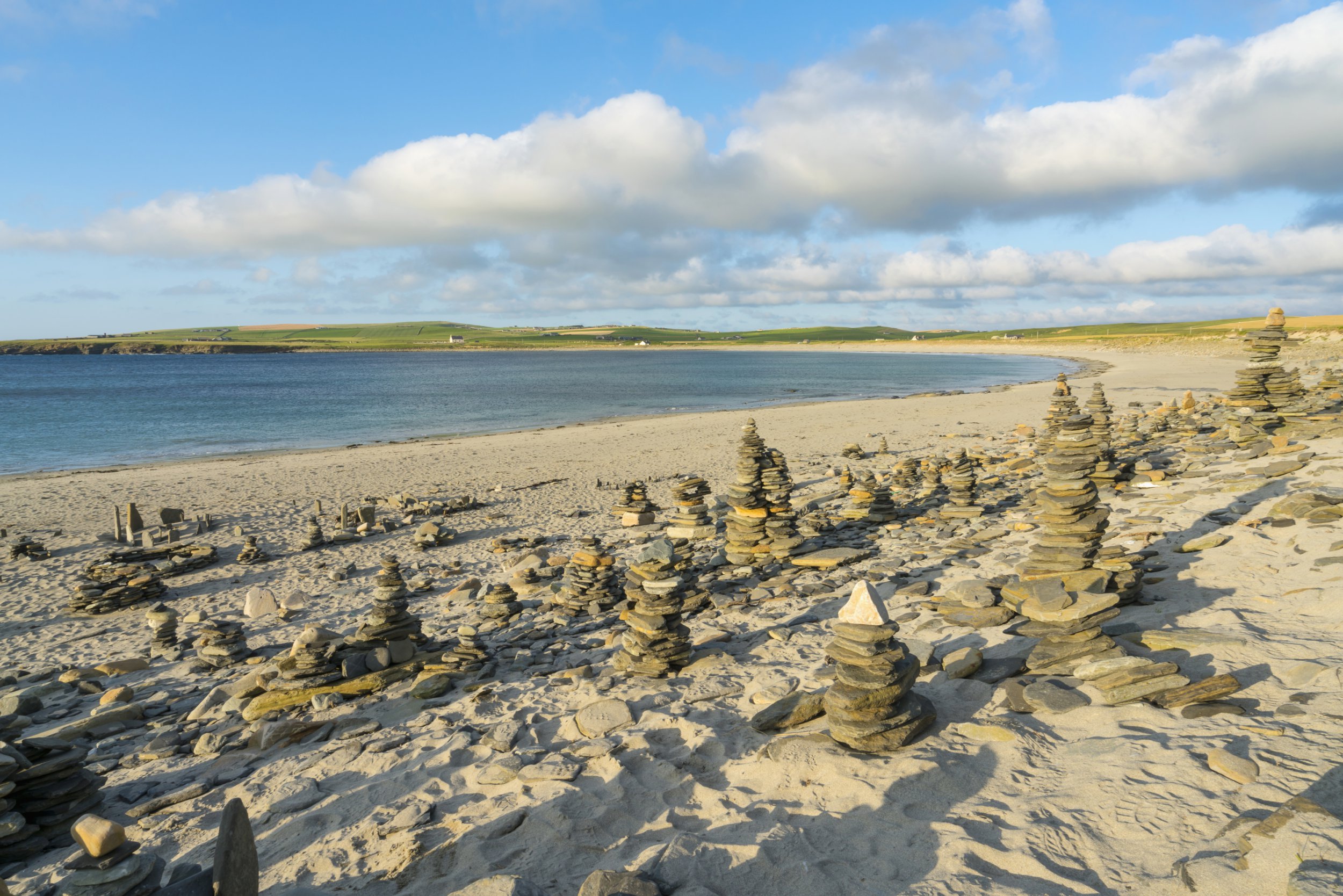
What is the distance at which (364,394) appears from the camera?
7056cm

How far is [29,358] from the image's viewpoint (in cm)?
16012

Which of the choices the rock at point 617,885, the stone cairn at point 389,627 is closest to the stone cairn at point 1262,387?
the rock at point 617,885

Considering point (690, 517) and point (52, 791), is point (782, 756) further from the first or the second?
point (690, 517)

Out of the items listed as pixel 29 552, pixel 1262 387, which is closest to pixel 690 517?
pixel 1262 387

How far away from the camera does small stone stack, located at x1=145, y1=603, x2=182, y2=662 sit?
9.81 meters

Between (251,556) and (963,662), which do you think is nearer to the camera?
(963,662)

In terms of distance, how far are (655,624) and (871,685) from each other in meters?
2.99

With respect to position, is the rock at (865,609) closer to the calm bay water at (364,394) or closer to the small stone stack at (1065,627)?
the small stone stack at (1065,627)

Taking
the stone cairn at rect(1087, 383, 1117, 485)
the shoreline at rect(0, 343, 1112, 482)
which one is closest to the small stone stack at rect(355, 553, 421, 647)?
the stone cairn at rect(1087, 383, 1117, 485)

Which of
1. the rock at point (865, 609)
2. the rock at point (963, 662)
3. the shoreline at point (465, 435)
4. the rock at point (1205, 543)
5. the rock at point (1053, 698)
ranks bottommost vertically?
the shoreline at point (465, 435)

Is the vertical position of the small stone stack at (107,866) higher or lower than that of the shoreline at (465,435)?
higher

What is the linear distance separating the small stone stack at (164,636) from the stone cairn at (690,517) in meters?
8.92

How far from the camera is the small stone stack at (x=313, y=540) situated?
15.5 m

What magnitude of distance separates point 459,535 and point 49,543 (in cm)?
1057
